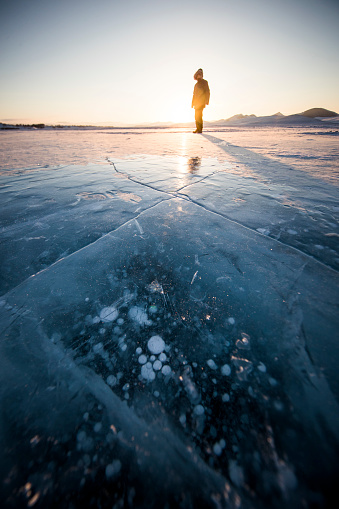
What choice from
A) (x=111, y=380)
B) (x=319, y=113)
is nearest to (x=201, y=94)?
(x=111, y=380)

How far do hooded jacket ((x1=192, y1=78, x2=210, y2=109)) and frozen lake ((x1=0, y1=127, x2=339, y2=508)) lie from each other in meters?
10.6

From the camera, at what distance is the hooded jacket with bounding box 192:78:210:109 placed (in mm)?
8820

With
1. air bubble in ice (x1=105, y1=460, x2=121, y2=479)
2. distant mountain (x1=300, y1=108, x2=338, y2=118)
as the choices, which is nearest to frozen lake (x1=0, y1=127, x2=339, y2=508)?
air bubble in ice (x1=105, y1=460, x2=121, y2=479)

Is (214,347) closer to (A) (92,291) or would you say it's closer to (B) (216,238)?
(A) (92,291)

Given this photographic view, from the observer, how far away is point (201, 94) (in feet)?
29.3

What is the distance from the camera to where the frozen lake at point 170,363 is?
439 millimetres

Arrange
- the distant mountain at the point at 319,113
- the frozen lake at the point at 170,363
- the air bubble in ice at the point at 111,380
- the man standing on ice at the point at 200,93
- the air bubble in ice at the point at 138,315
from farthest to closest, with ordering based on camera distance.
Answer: the distant mountain at the point at 319,113 → the man standing on ice at the point at 200,93 → the air bubble in ice at the point at 138,315 → the air bubble in ice at the point at 111,380 → the frozen lake at the point at 170,363

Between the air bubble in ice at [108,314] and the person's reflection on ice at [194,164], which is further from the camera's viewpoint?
the person's reflection on ice at [194,164]

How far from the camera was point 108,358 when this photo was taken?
25.3 inches

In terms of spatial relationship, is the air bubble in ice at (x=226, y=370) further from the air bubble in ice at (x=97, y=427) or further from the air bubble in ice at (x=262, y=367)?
the air bubble in ice at (x=97, y=427)

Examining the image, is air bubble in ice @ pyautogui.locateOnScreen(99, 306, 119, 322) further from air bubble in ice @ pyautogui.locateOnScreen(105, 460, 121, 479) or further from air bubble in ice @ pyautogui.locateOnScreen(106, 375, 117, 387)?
air bubble in ice @ pyautogui.locateOnScreen(105, 460, 121, 479)

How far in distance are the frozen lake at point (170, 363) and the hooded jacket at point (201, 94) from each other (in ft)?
34.8

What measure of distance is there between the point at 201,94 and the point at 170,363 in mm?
11807

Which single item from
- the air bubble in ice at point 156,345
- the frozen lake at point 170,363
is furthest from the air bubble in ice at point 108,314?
the air bubble in ice at point 156,345
